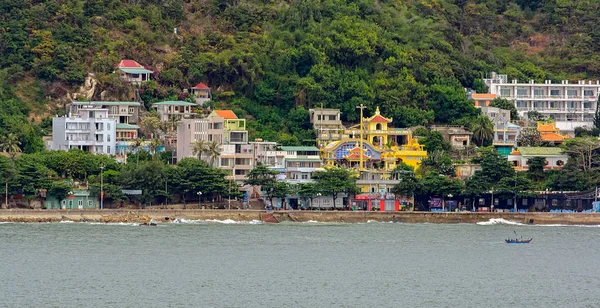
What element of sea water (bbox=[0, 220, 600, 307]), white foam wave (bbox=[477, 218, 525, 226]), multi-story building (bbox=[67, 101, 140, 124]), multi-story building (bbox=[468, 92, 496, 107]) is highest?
multi-story building (bbox=[468, 92, 496, 107])

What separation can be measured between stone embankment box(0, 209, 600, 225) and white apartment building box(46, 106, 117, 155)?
525 inches

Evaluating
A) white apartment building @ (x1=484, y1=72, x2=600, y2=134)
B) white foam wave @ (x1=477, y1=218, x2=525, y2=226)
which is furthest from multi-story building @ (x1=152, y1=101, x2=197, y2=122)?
white apartment building @ (x1=484, y1=72, x2=600, y2=134)

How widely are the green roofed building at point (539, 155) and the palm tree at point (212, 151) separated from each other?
22.9 metres

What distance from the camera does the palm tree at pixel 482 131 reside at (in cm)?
12081

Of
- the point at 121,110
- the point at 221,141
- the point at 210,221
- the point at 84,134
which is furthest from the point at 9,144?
the point at 210,221

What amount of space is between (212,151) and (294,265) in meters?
31.5

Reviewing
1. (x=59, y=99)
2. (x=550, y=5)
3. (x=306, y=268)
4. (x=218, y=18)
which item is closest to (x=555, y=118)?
(x=550, y=5)

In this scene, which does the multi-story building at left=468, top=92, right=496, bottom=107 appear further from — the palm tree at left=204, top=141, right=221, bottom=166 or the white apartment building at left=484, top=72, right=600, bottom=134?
the palm tree at left=204, top=141, right=221, bottom=166

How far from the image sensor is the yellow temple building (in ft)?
370

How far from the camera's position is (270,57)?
128 metres

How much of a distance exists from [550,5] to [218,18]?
33.0m

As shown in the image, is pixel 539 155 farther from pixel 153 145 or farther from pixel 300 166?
pixel 153 145

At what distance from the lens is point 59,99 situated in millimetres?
121438

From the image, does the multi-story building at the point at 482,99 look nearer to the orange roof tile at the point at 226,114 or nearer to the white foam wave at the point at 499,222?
the orange roof tile at the point at 226,114
